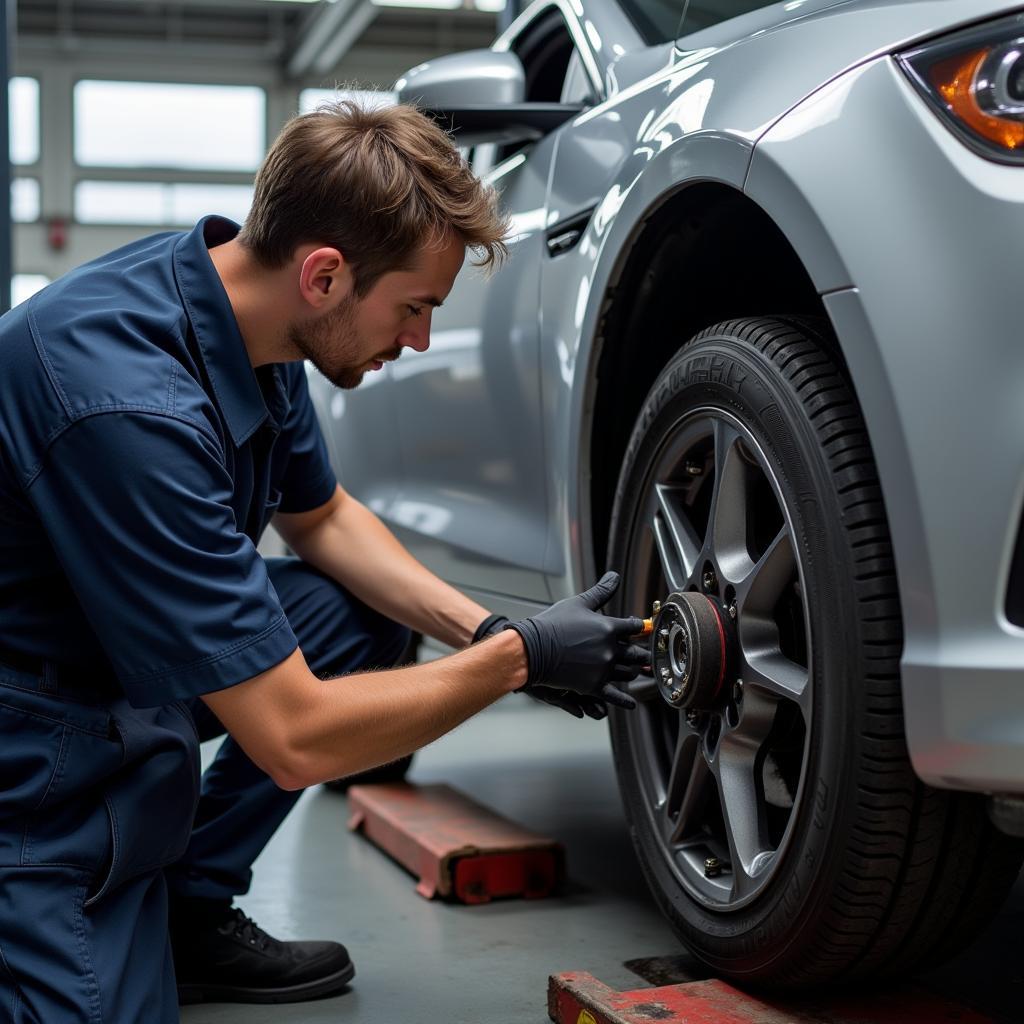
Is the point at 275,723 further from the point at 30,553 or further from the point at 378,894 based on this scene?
the point at 378,894

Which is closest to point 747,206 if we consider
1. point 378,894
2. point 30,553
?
point 30,553

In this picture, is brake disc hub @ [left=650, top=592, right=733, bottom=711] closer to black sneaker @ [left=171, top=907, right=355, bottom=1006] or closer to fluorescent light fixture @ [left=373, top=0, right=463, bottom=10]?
black sneaker @ [left=171, top=907, right=355, bottom=1006]

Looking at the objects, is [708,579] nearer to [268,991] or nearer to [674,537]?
[674,537]

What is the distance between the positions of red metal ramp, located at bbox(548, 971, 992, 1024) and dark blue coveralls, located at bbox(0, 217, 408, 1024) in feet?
1.57

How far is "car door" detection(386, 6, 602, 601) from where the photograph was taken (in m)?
2.03

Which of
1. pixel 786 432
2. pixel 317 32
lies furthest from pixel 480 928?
pixel 317 32

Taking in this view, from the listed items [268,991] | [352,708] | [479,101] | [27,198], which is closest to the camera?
[352,708]

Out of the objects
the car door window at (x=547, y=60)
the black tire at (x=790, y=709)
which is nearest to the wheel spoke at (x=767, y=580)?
the black tire at (x=790, y=709)

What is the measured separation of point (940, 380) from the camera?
1.14 metres

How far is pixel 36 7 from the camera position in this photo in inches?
495

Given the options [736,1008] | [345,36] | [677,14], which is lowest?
[736,1008]

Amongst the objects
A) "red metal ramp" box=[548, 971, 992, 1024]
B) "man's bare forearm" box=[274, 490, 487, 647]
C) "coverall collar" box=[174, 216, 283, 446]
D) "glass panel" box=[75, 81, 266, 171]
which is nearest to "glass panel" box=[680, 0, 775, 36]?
"coverall collar" box=[174, 216, 283, 446]

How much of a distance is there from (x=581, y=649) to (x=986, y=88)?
2.41 ft

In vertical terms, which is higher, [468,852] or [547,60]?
[547,60]
